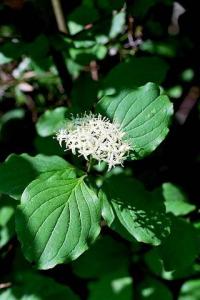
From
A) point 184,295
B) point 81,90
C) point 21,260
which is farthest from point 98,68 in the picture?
point 184,295

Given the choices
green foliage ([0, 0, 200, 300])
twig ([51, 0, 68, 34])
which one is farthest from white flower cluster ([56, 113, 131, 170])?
twig ([51, 0, 68, 34])

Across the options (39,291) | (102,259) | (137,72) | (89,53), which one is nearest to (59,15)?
(89,53)

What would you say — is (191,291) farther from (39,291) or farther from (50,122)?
(50,122)

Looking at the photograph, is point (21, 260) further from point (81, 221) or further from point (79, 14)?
point (79, 14)

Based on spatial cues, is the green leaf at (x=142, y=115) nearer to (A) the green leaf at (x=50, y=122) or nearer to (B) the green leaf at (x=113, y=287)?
(A) the green leaf at (x=50, y=122)

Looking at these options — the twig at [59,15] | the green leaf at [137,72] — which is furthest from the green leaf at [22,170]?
the twig at [59,15]
